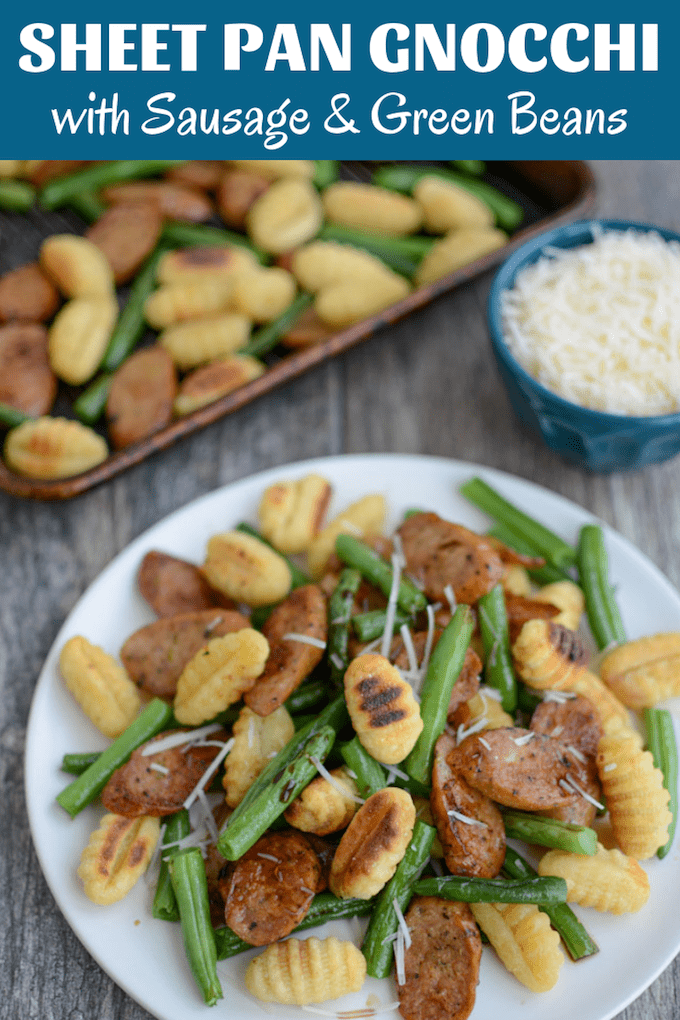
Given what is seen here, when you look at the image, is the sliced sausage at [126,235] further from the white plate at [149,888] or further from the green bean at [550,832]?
the green bean at [550,832]

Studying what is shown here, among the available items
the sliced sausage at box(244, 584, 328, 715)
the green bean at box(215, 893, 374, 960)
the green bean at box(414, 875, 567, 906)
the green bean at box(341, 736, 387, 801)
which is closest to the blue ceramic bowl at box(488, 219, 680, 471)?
the sliced sausage at box(244, 584, 328, 715)

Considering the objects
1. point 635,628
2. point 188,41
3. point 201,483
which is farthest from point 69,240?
point 635,628

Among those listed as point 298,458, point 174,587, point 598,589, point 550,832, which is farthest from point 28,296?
point 550,832

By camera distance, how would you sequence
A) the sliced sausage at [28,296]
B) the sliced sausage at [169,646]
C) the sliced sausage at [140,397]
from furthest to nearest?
the sliced sausage at [28,296] → the sliced sausage at [140,397] → the sliced sausage at [169,646]

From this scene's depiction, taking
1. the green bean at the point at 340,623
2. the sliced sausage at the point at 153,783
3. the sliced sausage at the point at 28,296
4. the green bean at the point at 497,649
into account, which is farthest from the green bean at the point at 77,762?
the sliced sausage at the point at 28,296

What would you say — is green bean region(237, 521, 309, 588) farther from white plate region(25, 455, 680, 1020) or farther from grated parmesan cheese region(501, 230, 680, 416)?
grated parmesan cheese region(501, 230, 680, 416)

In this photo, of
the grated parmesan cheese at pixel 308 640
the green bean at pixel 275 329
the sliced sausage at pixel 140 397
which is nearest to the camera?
the grated parmesan cheese at pixel 308 640
